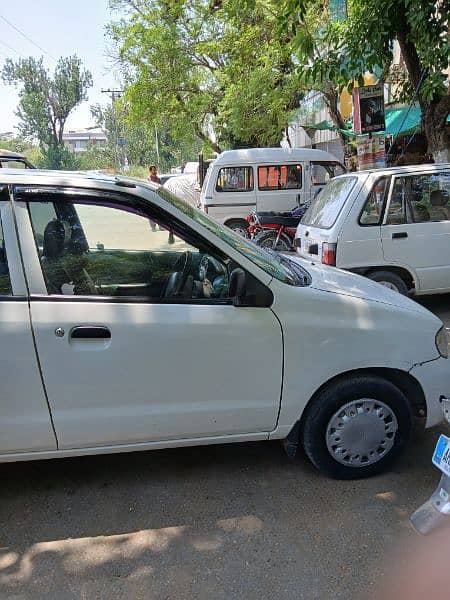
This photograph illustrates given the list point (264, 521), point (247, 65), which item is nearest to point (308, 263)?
point (264, 521)

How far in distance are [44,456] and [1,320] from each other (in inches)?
30.9

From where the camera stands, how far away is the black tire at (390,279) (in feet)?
19.7

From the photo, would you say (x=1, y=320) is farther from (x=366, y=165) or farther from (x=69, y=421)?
(x=366, y=165)

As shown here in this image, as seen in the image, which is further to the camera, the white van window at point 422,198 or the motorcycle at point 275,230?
the motorcycle at point 275,230

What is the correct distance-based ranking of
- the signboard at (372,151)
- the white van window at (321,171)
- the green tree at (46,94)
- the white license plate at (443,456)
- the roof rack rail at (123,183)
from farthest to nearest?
the green tree at (46,94), the white van window at (321,171), the signboard at (372,151), the roof rack rail at (123,183), the white license plate at (443,456)

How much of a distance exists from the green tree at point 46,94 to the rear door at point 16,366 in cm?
4103

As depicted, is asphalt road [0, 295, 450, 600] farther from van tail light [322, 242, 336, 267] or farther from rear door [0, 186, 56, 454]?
van tail light [322, 242, 336, 267]

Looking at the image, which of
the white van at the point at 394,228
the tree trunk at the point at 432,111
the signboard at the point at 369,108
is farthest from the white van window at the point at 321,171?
the white van at the point at 394,228

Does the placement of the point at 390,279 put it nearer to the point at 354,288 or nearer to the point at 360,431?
the point at 354,288

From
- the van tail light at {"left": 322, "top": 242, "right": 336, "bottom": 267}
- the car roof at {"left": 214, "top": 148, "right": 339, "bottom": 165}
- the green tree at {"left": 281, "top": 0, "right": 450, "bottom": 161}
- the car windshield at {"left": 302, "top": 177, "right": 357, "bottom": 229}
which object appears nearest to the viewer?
the van tail light at {"left": 322, "top": 242, "right": 336, "bottom": 267}

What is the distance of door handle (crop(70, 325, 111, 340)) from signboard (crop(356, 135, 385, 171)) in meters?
7.37

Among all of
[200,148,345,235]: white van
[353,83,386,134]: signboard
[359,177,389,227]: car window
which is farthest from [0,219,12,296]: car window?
[200,148,345,235]: white van

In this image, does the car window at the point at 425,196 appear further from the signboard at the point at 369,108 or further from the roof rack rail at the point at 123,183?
the roof rack rail at the point at 123,183

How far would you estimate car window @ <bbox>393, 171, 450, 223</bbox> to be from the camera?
5855 mm
